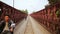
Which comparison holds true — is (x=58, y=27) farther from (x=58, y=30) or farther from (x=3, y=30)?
(x=3, y=30)

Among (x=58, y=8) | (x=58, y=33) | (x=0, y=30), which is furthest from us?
(x=58, y=8)

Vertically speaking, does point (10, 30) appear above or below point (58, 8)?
below

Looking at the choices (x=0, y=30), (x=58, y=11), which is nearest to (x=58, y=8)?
(x=58, y=11)

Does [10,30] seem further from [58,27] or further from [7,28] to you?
[58,27]

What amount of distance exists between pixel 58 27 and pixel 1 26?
578cm

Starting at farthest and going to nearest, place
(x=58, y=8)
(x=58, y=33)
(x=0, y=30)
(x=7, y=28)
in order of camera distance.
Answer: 1. (x=58, y=8)
2. (x=58, y=33)
3. (x=0, y=30)
4. (x=7, y=28)

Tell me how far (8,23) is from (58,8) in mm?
7243

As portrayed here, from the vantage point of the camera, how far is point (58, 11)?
14.7 metres

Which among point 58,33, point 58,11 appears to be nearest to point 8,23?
point 58,33

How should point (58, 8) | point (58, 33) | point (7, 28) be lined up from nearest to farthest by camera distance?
point (7, 28) < point (58, 33) < point (58, 8)

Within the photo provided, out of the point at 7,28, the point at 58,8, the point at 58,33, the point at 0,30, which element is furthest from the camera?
the point at 58,8

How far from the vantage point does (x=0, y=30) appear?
27.3ft

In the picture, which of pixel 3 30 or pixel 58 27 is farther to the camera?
pixel 58 27

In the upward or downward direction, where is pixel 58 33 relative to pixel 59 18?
downward
